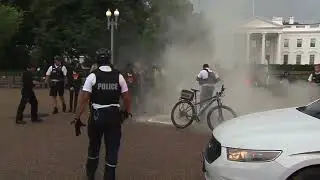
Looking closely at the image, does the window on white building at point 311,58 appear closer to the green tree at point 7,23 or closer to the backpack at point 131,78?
the green tree at point 7,23

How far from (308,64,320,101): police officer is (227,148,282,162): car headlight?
11715mm

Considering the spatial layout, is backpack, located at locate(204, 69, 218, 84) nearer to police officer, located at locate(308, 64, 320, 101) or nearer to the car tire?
police officer, located at locate(308, 64, 320, 101)

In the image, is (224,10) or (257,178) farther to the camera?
(224,10)

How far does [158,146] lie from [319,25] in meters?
121

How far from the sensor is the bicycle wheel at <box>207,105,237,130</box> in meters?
12.0

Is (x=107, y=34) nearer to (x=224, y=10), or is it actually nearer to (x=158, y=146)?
(x=224, y=10)

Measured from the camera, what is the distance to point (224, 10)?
17688mm

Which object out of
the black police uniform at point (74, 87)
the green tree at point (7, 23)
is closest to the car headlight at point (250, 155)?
the black police uniform at point (74, 87)

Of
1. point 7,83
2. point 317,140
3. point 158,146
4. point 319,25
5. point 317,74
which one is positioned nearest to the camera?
point 317,140

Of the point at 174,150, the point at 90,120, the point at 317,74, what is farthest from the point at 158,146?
the point at 317,74

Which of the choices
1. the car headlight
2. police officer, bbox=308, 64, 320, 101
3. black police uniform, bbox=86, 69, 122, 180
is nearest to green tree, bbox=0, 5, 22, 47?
police officer, bbox=308, 64, 320, 101

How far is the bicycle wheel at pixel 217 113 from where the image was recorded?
12.0m

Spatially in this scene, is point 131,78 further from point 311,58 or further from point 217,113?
point 311,58

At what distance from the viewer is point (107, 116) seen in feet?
22.1
